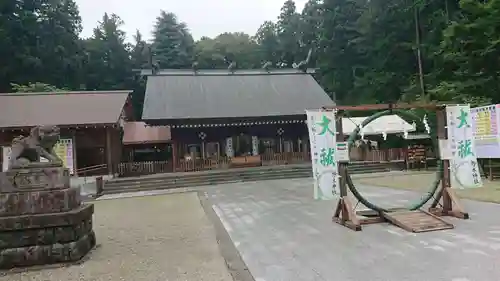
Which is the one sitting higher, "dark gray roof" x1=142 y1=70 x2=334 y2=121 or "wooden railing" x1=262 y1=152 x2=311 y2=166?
"dark gray roof" x1=142 y1=70 x2=334 y2=121

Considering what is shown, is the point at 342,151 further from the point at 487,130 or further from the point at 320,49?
the point at 320,49

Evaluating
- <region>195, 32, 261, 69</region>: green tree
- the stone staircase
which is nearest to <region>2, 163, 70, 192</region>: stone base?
the stone staircase

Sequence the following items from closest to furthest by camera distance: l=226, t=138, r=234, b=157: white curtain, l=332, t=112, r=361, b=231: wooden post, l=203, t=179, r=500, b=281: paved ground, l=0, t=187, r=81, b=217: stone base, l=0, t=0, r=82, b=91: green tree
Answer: l=203, t=179, r=500, b=281: paved ground < l=0, t=187, r=81, b=217: stone base < l=332, t=112, r=361, b=231: wooden post < l=226, t=138, r=234, b=157: white curtain < l=0, t=0, r=82, b=91: green tree

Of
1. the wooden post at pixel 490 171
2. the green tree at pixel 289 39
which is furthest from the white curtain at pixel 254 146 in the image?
the green tree at pixel 289 39

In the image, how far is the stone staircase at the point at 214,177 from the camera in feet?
56.5

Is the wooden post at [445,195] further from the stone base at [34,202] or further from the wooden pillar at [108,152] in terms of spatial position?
the wooden pillar at [108,152]

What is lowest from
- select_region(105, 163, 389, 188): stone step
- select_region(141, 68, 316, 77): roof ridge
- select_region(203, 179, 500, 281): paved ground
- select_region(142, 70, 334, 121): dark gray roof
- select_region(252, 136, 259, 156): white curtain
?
select_region(203, 179, 500, 281): paved ground

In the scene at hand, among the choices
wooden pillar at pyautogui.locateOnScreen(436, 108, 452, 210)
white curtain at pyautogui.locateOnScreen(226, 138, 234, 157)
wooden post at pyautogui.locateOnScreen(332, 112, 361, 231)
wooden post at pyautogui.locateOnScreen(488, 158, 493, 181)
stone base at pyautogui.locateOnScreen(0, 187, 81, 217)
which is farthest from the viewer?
white curtain at pyautogui.locateOnScreen(226, 138, 234, 157)

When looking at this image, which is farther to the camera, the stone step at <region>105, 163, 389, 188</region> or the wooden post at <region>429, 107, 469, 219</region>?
the stone step at <region>105, 163, 389, 188</region>

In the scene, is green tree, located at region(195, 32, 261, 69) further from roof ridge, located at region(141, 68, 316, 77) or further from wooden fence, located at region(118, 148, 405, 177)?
wooden fence, located at region(118, 148, 405, 177)

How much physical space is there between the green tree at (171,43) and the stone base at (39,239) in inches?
1464

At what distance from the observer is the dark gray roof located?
22.1 meters

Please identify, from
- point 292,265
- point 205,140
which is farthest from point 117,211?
point 205,140

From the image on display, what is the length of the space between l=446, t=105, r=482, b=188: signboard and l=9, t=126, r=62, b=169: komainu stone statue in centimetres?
695
